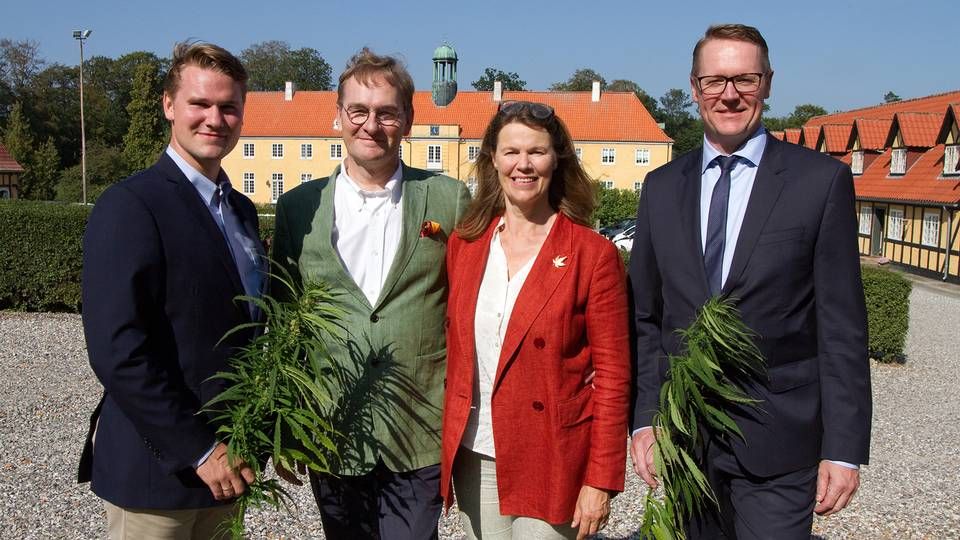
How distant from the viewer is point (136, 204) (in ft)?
10.1

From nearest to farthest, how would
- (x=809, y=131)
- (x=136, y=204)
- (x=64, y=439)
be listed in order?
1. (x=136, y=204)
2. (x=64, y=439)
3. (x=809, y=131)

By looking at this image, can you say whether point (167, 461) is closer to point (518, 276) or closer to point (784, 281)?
point (518, 276)

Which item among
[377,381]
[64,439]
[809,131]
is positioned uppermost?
[809,131]

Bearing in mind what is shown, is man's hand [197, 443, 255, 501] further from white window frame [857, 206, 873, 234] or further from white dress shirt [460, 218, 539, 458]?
white window frame [857, 206, 873, 234]

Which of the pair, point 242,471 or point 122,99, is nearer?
point 242,471

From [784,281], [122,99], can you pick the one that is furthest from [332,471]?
[122,99]

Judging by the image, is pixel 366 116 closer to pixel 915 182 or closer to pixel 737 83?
pixel 737 83

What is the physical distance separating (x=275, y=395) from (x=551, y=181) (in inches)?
61.5

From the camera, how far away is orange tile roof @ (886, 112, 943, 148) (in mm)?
32875

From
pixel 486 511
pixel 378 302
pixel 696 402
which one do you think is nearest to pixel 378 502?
pixel 486 511

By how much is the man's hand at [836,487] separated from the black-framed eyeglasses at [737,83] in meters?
1.56

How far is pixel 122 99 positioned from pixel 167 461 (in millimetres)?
98659

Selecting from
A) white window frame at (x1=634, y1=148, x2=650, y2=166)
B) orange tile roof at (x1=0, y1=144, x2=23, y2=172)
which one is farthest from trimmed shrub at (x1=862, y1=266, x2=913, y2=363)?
white window frame at (x1=634, y1=148, x2=650, y2=166)

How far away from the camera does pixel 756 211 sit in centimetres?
331
